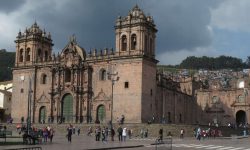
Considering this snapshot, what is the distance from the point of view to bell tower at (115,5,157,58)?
201 ft

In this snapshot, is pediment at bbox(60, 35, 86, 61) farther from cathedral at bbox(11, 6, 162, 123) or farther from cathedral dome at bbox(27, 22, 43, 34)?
cathedral dome at bbox(27, 22, 43, 34)

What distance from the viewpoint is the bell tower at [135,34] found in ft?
201

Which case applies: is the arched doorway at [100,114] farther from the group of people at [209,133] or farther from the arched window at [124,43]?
the group of people at [209,133]

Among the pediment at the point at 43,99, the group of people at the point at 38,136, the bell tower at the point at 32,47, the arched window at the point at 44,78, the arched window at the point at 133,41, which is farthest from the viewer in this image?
the bell tower at the point at 32,47

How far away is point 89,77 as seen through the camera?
216ft

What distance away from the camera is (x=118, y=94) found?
61219 millimetres

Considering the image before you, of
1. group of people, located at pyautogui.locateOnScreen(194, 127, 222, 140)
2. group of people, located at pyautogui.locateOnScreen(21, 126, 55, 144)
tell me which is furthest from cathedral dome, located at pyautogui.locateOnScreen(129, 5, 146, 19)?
group of people, located at pyautogui.locateOnScreen(21, 126, 55, 144)

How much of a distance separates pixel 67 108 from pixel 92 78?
242 inches

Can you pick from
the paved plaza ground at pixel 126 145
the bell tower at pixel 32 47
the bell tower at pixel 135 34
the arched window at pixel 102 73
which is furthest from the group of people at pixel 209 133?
the bell tower at pixel 32 47

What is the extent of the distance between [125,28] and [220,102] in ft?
126

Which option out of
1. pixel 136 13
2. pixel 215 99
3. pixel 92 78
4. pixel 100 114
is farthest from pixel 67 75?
pixel 215 99

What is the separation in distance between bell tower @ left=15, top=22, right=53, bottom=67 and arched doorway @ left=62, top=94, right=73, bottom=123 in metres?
7.78

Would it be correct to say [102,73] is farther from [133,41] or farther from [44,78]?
[44,78]

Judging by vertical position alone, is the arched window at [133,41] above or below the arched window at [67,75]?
above
